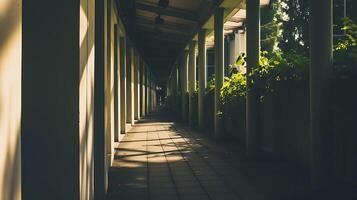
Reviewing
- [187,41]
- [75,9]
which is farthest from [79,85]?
[187,41]

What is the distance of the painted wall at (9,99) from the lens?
1.36 m

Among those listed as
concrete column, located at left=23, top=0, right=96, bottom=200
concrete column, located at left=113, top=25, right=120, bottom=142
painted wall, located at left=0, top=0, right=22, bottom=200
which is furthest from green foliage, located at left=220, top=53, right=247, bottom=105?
painted wall, located at left=0, top=0, right=22, bottom=200

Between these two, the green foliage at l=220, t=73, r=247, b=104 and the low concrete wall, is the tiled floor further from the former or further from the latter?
the green foliage at l=220, t=73, r=247, b=104

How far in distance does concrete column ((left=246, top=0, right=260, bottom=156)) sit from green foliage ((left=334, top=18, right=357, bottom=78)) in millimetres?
2306

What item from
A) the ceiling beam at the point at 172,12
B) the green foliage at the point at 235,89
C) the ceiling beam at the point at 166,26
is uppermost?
the ceiling beam at the point at 166,26

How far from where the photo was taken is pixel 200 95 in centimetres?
1285

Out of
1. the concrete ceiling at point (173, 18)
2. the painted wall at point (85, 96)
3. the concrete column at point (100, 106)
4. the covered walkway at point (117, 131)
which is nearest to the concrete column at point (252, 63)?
the covered walkway at point (117, 131)

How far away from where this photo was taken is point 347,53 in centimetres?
443

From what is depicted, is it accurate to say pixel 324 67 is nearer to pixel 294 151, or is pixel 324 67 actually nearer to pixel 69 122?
pixel 294 151

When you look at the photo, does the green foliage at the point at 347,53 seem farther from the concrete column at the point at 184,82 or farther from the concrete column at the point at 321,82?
the concrete column at the point at 184,82

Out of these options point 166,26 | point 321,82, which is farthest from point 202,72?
point 321,82

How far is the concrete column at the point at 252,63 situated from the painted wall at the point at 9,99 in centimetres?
570

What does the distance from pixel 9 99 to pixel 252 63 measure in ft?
19.3

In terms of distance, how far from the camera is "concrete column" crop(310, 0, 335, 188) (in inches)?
176
